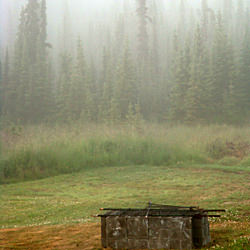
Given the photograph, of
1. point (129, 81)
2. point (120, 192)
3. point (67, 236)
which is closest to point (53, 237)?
point (67, 236)

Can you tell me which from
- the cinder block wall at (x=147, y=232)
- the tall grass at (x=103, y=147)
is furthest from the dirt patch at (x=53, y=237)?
the tall grass at (x=103, y=147)

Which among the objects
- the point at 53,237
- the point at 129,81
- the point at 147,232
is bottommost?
the point at 53,237

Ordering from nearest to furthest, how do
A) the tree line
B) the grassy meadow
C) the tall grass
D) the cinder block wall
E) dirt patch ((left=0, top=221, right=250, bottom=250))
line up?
the cinder block wall, dirt patch ((left=0, top=221, right=250, bottom=250)), the grassy meadow, the tall grass, the tree line

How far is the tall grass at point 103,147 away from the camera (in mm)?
23141

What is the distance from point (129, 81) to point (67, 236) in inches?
1050

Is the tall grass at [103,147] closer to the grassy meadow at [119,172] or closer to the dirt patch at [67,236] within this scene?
the grassy meadow at [119,172]

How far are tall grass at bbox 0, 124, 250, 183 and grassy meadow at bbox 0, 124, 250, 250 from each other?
0.19ft

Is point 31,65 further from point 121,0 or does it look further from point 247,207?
point 247,207

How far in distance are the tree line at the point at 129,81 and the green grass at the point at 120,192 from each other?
36.2 ft

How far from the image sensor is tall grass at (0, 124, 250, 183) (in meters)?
23.1

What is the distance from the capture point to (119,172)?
22.5 meters

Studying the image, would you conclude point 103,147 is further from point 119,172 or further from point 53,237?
point 53,237

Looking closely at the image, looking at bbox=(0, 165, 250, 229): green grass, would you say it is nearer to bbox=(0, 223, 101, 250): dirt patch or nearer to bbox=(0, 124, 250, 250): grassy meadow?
bbox=(0, 124, 250, 250): grassy meadow

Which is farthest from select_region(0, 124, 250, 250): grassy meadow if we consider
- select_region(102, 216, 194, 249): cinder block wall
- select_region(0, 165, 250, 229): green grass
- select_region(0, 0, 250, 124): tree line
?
select_region(0, 0, 250, 124): tree line
